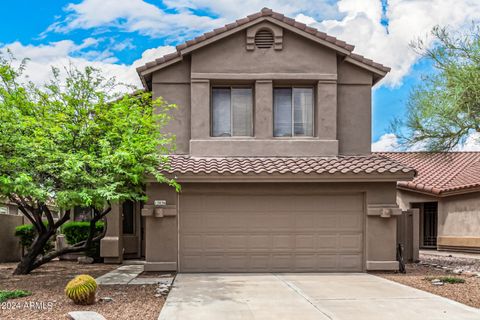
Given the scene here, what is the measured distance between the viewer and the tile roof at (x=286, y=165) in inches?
496

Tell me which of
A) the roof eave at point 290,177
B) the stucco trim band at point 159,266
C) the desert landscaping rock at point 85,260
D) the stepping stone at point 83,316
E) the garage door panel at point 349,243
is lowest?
the desert landscaping rock at point 85,260

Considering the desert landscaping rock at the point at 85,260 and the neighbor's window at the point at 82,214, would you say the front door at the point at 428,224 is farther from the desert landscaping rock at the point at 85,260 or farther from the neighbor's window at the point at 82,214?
the desert landscaping rock at the point at 85,260

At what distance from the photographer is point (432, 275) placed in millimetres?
12664

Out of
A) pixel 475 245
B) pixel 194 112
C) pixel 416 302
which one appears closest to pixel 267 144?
pixel 194 112

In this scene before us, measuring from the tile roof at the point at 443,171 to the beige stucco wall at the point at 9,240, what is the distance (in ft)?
50.5

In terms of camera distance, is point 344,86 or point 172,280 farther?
point 344,86

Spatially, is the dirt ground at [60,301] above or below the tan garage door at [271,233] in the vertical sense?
below

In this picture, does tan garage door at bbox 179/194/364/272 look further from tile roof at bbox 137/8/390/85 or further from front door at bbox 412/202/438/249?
front door at bbox 412/202/438/249

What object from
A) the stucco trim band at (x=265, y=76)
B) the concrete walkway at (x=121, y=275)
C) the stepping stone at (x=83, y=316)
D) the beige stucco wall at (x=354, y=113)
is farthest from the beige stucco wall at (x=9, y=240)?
the beige stucco wall at (x=354, y=113)

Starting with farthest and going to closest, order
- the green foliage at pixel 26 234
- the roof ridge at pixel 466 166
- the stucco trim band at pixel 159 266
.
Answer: the roof ridge at pixel 466 166, the green foliage at pixel 26 234, the stucco trim band at pixel 159 266

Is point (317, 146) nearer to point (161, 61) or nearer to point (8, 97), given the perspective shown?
point (161, 61)

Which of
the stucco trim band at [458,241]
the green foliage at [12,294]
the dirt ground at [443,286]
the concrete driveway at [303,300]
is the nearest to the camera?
the concrete driveway at [303,300]

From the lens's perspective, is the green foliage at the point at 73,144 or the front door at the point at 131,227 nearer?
the green foliage at the point at 73,144

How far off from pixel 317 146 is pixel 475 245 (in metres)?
9.48
